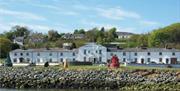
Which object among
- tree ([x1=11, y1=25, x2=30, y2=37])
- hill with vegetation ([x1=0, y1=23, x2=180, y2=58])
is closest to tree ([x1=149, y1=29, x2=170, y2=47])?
hill with vegetation ([x1=0, y1=23, x2=180, y2=58])

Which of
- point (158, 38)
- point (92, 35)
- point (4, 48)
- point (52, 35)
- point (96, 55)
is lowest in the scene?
point (96, 55)

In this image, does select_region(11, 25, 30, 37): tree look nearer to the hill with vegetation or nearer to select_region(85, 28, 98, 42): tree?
the hill with vegetation

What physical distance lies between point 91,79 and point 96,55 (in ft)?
172

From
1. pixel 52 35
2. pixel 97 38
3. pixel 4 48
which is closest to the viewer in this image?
pixel 4 48

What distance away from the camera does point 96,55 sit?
104688 mm

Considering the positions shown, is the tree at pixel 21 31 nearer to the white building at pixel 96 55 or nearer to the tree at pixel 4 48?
the tree at pixel 4 48

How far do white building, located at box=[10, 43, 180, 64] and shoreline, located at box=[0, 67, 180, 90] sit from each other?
43799mm

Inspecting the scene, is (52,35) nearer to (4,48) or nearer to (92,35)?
(92,35)

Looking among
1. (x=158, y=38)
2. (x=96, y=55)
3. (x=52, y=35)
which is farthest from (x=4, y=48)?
(x=52, y=35)

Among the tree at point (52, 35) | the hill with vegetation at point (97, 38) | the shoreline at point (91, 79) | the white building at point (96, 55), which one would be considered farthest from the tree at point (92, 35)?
the shoreline at point (91, 79)

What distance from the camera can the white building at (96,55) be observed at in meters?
98.9

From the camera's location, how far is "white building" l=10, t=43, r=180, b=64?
98.9m

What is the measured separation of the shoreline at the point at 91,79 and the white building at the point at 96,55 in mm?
43799

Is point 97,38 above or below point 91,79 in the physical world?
above
